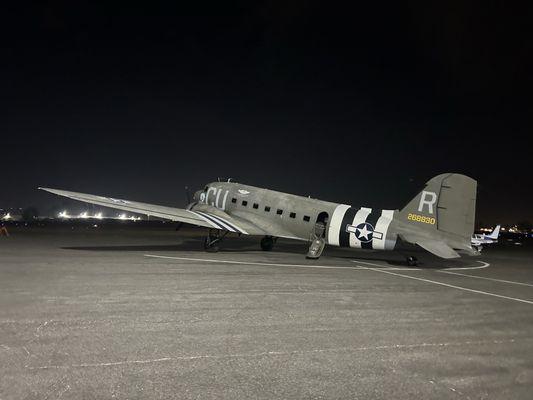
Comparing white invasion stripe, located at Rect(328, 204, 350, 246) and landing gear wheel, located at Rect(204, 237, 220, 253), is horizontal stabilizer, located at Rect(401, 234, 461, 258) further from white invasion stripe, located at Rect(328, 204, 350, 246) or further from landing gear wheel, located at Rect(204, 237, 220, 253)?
landing gear wheel, located at Rect(204, 237, 220, 253)

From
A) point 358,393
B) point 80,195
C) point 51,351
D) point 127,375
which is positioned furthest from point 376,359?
point 80,195

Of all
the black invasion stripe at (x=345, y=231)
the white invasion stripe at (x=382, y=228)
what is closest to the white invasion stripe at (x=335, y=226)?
the black invasion stripe at (x=345, y=231)

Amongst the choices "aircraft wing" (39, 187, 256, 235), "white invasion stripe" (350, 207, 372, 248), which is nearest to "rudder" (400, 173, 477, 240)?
"white invasion stripe" (350, 207, 372, 248)

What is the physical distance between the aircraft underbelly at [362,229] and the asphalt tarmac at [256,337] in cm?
642

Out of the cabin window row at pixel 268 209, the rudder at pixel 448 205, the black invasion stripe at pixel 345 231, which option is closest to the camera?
the rudder at pixel 448 205

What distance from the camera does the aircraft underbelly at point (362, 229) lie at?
71.9 feet

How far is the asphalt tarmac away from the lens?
18.3 ft

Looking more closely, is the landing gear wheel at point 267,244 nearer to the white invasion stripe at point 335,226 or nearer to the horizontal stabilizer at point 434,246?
the white invasion stripe at point 335,226

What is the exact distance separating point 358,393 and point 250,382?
143 cm

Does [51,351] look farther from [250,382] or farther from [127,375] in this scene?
[250,382]

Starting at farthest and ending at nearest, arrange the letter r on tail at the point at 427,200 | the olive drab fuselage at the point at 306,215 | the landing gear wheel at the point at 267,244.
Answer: the landing gear wheel at the point at 267,244 → the olive drab fuselage at the point at 306,215 → the letter r on tail at the point at 427,200

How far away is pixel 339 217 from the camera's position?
23.5 metres

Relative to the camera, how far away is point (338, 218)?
23.5 meters

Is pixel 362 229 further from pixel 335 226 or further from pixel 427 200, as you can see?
pixel 427 200
